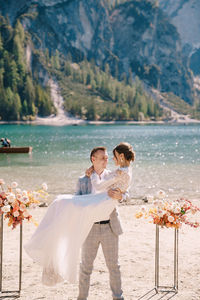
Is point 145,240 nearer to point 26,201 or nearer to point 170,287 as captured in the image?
point 170,287

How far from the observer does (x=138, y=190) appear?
24.7m

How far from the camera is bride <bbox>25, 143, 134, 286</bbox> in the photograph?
5.81 metres

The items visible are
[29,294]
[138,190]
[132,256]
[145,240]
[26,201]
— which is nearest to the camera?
[26,201]

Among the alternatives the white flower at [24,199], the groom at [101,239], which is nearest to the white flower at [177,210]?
the groom at [101,239]

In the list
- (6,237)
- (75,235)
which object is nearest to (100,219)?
(75,235)

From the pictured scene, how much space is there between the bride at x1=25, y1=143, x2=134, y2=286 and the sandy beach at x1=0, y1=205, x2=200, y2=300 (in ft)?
4.80

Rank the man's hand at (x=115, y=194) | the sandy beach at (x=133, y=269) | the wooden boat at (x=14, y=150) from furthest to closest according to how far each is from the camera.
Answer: the wooden boat at (x=14, y=150)
the sandy beach at (x=133, y=269)
the man's hand at (x=115, y=194)

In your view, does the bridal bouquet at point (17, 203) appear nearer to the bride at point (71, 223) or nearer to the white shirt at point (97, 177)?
the bride at point (71, 223)

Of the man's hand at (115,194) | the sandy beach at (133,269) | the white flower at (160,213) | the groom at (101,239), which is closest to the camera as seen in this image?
the man's hand at (115,194)

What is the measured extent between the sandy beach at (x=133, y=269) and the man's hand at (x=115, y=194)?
242 centimetres

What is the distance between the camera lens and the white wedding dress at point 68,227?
5809 mm

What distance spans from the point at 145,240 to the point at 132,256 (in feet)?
5.77

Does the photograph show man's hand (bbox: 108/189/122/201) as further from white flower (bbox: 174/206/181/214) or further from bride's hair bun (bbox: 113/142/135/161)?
white flower (bbox: 174/206/181/214)

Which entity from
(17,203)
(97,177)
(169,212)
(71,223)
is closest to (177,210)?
(169,212)
